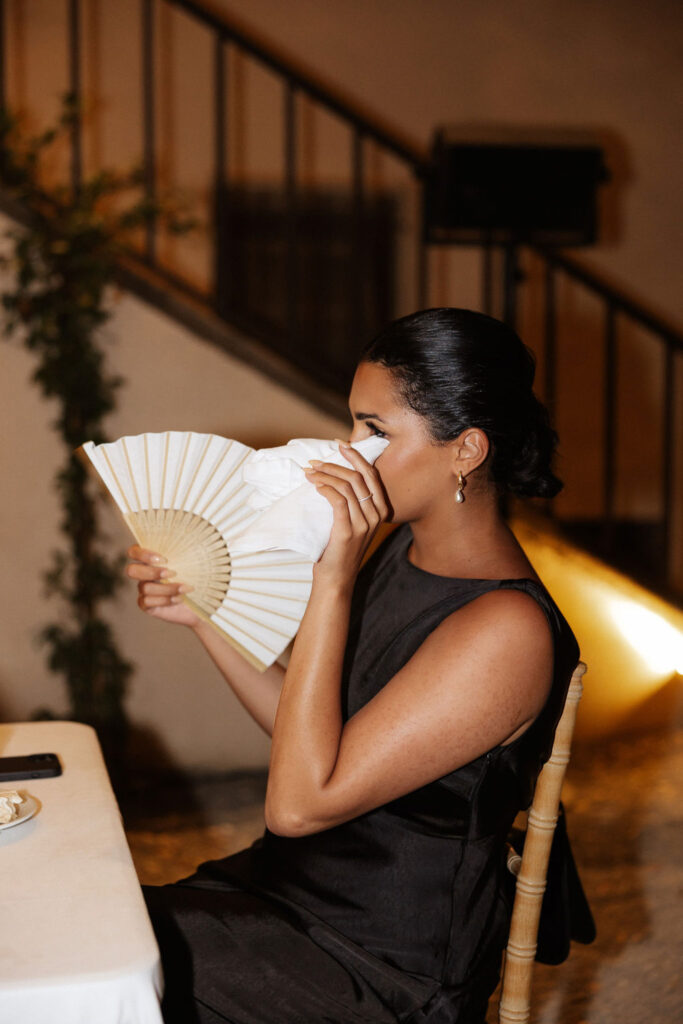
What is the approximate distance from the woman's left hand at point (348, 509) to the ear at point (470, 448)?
122 mm

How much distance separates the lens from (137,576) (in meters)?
1.37

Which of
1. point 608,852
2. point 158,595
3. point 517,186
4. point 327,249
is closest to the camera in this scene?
point 158,595

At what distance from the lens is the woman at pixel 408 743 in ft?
3.67

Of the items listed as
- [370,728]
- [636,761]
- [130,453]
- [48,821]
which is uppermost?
[130,453]

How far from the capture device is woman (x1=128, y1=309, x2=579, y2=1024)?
44.0 inches

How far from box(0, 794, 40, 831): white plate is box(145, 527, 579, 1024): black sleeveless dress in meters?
0.19

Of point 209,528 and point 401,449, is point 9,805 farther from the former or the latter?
point 401,449

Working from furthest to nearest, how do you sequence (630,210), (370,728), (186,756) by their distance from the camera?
(630,210) < (186,756) < (370,728)

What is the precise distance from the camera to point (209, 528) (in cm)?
126

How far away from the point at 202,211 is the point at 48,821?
12.9ft

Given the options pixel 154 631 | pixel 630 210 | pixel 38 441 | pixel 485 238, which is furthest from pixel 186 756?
pixel 630 210

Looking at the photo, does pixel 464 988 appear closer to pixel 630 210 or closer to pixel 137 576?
pixel 137 576

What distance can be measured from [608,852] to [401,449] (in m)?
2.06

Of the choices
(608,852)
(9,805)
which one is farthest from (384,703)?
(608,852)
